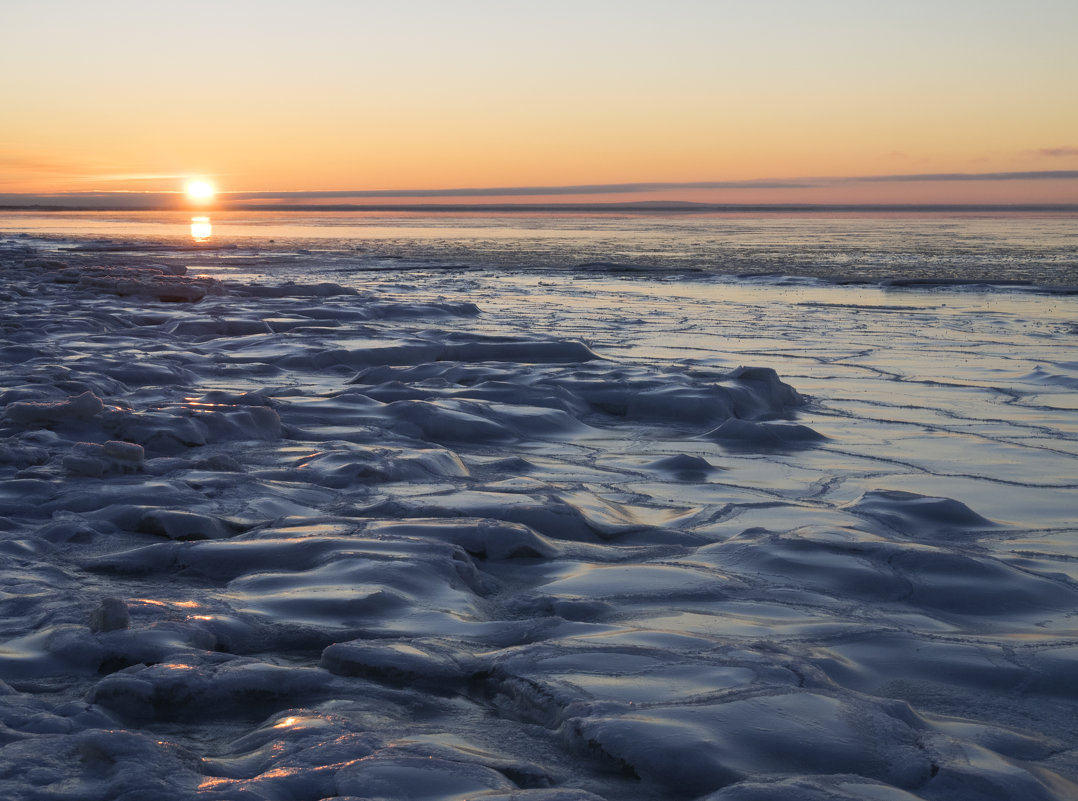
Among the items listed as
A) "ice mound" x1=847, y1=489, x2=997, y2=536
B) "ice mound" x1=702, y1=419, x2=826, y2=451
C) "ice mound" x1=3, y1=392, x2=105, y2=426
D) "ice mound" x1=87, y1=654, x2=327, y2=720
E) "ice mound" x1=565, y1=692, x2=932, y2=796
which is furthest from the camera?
"ice mound" x1=702, y1=419, x2=826, y2=451

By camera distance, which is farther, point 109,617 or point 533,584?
point 533,584

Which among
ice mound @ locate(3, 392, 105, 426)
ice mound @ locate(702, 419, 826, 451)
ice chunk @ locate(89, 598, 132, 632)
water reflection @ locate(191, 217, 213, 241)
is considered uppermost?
water reflection @ locate(191, 217, 213, 241)

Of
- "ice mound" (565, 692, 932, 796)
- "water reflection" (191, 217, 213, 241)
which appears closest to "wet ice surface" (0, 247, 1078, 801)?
"ice mound" (565, 692, 932, 796)

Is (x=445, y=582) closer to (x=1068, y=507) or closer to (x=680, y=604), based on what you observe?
(x=680, y=604)

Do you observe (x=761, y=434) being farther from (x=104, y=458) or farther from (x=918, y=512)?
(x=104, y=458)

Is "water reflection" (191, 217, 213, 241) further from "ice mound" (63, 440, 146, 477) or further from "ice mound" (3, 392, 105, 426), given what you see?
"ice mound" (63, 440, 146, 477)

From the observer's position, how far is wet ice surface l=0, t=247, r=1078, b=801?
5.67 ft

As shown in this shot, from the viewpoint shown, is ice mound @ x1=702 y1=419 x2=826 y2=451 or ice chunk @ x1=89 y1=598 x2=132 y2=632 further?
ice mound @ x1=702 y1=419 x2=826 y2=451

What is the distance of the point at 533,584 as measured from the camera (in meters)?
2.76

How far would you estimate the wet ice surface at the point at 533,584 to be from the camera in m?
1.73

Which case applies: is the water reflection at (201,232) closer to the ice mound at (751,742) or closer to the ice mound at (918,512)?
the ice mound at (918,512)

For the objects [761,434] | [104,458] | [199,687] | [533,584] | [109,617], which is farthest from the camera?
[761,434]

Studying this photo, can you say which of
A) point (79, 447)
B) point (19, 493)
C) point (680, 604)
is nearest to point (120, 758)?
point (680, 604)

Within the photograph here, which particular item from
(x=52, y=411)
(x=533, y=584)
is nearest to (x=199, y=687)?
(x=533, y=584)
